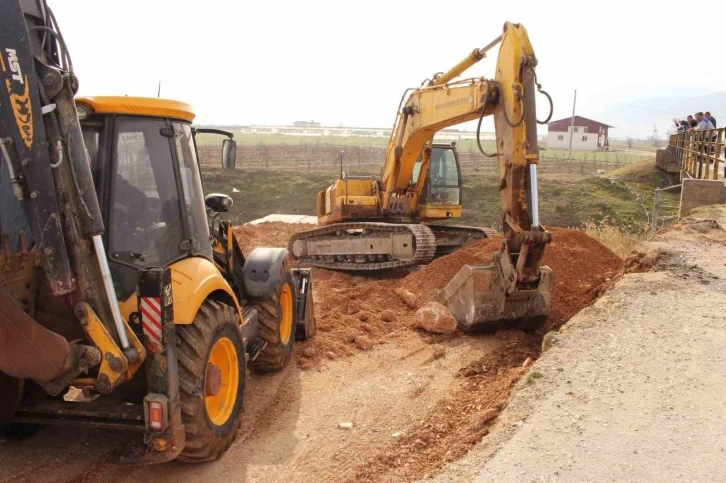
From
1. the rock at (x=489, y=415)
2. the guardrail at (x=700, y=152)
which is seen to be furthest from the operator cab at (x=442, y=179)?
the rock at (x=489, y=415)

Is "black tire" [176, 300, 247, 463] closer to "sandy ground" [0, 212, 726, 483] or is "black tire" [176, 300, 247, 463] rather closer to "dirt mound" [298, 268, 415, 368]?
"sandy ground" [0, 212, 726, 483]

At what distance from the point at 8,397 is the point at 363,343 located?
12.4 ft

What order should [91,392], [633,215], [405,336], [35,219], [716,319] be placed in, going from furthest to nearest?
[633,215]
[405,336]
[716,319]
[91,392]
[35,219]

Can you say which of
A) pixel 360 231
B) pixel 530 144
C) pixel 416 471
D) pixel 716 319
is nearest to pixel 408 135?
pixel 360 231

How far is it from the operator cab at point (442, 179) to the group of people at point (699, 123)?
9.13 metres

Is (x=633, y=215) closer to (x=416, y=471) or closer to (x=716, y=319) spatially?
(x=716, y=319)

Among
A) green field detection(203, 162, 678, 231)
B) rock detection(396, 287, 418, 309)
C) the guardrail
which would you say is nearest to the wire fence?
green field detection(203, 162, 678, 231)

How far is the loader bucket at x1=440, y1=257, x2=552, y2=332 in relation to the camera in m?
7.59

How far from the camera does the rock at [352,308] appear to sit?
8617 millimetres

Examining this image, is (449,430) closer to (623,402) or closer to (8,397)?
(623,402)

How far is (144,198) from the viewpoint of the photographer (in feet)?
13.8

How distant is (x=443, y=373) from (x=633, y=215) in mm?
16415

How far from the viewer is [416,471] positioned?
167 inches

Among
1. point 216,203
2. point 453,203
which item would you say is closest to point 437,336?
point 216,203
